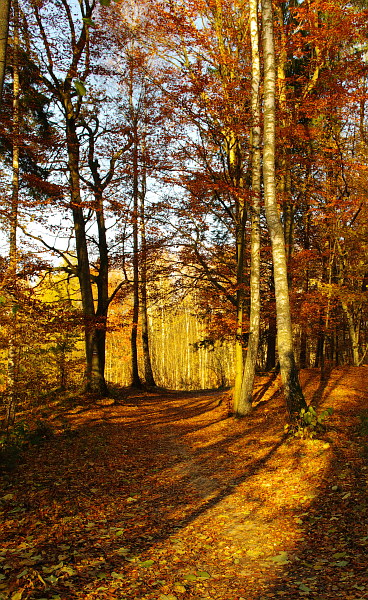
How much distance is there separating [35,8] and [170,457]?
14001mm

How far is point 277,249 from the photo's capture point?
8.16 meters

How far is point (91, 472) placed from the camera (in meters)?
6.90

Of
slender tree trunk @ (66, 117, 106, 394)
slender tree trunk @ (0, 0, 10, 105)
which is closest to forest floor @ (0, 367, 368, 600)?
slender tree trunk @ (0, 0, 10, 105)

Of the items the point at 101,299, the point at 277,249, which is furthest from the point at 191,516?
the point at 101,299

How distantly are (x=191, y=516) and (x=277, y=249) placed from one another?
514cm

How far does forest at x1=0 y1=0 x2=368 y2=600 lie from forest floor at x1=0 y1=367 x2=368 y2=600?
0.03 m

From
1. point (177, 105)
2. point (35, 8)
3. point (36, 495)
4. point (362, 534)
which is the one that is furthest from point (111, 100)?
point (362, 534)

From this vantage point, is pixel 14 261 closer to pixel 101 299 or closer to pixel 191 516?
pixel 101 299

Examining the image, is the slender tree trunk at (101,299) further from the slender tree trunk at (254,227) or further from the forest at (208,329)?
the slender tree trunk at (254,227)

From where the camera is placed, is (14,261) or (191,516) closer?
(191,516)

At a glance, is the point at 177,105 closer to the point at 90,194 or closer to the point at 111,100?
the point at 90,194

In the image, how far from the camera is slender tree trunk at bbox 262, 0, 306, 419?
783 cm

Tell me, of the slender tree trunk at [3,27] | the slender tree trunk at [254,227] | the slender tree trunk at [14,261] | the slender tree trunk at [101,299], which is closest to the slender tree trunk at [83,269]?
the slender tree trunk at [101,299]

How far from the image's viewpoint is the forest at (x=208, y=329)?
4.08 meters
